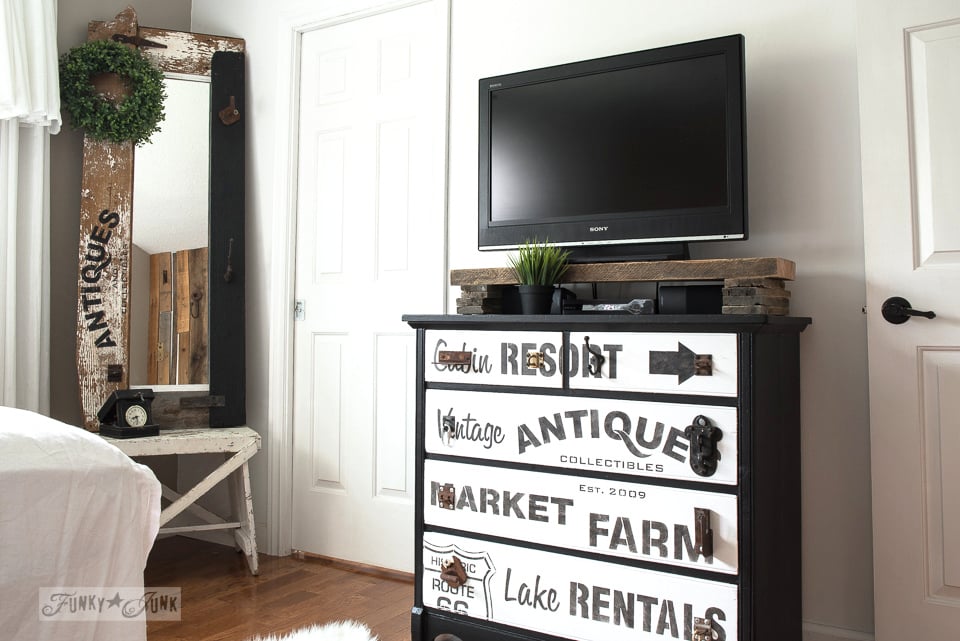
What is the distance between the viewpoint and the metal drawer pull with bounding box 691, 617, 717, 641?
5.29 ft

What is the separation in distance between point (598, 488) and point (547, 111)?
1.14 metres

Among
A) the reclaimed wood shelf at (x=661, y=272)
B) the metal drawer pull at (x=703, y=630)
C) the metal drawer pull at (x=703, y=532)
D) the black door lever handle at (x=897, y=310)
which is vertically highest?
the reclaimed wood shelf at (x=661, y=272)

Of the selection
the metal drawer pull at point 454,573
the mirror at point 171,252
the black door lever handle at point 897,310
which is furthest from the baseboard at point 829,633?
the mirror at point 171,252

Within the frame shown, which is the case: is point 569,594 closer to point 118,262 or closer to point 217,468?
point 217,468

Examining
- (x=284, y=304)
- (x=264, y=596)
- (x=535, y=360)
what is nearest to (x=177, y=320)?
(x=284, y=304)

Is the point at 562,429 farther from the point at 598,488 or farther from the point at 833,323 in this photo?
the point at 833,323

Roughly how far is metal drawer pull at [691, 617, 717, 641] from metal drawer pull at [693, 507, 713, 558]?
0.48 ft

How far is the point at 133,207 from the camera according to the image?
2.93 meters

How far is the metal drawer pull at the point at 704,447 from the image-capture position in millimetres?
1629

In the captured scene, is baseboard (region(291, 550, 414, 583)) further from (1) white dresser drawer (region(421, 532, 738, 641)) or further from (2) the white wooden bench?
(1) white dresser drawer (region(421, 532, 738, 641))

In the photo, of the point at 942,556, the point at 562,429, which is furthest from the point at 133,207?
the point at 942,556

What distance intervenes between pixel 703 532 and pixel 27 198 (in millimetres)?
2618

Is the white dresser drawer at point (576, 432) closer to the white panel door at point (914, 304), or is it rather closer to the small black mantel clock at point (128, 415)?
the white panel door at point (914, 304)

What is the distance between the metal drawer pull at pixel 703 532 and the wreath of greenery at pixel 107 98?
98.8 inches
